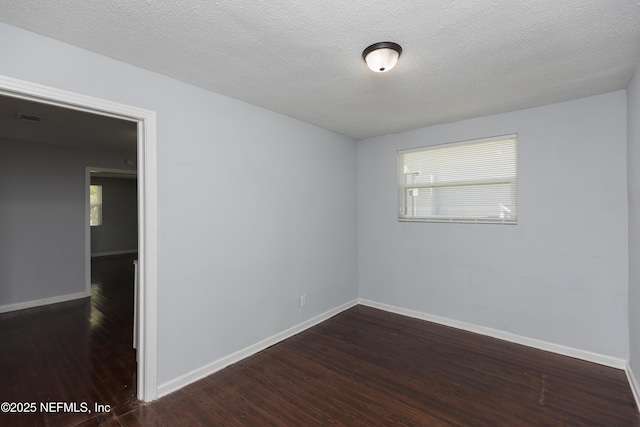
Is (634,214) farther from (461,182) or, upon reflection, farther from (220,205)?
(220,205)

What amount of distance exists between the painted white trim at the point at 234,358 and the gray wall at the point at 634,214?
9.15ft

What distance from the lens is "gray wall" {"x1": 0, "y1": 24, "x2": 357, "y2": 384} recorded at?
1986 mm

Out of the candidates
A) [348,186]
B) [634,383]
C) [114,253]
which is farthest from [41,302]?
[634,383]

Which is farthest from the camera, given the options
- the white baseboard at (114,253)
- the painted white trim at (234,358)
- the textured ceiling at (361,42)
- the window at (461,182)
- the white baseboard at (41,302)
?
the white baseboard at (114,253)

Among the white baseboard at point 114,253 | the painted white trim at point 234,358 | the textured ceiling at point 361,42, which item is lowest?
the painted white trim at point 234,358

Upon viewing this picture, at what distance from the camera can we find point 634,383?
7.33ft

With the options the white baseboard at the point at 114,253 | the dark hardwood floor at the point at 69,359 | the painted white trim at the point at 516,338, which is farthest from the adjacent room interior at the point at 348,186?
the white baseboard at the point at 114,253

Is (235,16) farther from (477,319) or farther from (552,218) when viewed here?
(477,319)

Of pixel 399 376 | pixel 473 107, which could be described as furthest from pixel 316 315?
pixel 473 107

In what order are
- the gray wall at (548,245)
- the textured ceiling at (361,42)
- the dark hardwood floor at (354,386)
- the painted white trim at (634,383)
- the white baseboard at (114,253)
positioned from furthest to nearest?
the white baseboard at (114,253)
the gray wall at (548,245)
the painted white trim at (634,383)
the dark hardwood floor at (354,386)
the textured ceiling at (361,42)

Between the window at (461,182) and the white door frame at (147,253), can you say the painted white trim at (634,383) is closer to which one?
the window at (461,182)

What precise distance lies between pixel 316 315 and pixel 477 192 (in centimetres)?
238

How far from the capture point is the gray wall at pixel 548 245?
259cm

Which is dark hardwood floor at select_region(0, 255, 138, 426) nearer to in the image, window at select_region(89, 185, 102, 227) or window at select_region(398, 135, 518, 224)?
window at select_region(398, 135, 518, 224)
